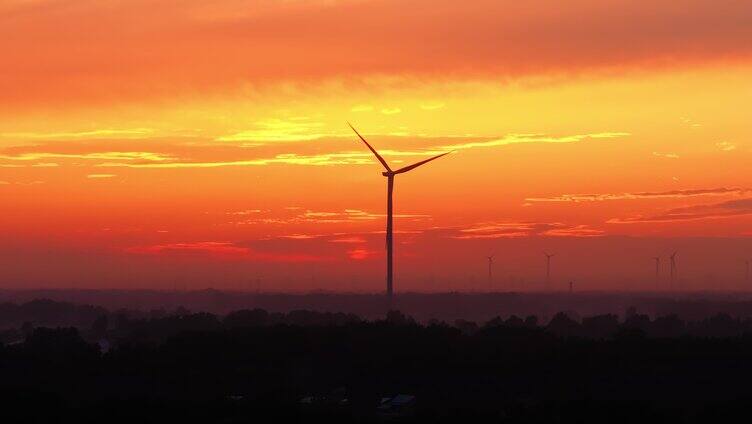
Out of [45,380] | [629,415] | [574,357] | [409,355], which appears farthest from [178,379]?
[629,415]

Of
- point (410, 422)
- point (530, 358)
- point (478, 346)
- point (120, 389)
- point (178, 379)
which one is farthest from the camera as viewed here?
point (478, 346)

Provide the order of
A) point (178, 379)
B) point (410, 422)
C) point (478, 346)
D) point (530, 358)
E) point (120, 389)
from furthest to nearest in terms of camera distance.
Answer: point (478, 346)
point (530, 358)
point (178, 379)
point (120, 389)
point (410, 422)

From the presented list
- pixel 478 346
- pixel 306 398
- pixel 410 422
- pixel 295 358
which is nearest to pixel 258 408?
pixel 410 422

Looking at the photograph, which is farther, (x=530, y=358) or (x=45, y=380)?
(x=530, y=358)

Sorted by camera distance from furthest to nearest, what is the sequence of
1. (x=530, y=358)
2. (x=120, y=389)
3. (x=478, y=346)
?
(x=478, y=346)
(x=530, y=358)
(x=120, y=389)

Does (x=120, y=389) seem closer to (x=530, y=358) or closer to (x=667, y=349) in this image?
(x=530, y=358)

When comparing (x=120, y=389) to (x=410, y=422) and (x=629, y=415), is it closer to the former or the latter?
(x=410, y=422)
